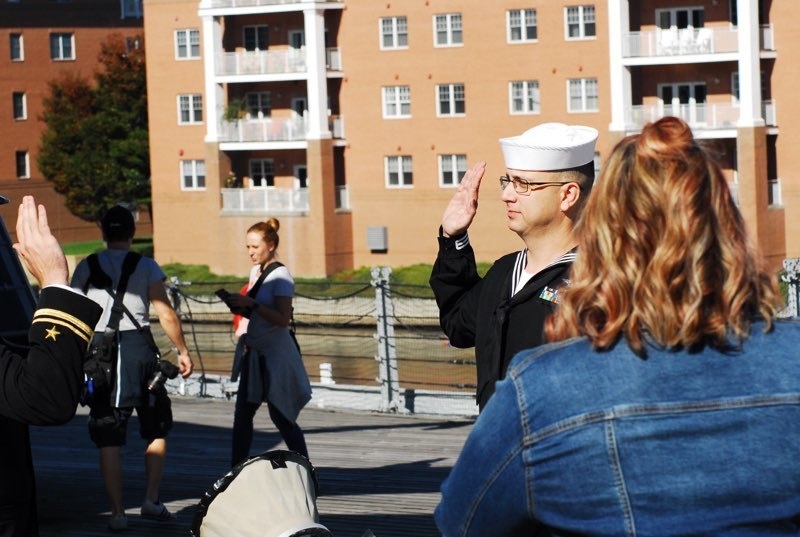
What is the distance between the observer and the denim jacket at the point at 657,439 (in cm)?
258

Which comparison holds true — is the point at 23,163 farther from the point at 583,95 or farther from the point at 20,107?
the point at 583,95

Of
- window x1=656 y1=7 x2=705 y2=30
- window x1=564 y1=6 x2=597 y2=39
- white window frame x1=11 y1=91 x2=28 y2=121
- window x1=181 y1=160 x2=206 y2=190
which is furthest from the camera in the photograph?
white window frame x1=11 y1=91 x2=28 y2=121

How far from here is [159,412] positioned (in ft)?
27.5

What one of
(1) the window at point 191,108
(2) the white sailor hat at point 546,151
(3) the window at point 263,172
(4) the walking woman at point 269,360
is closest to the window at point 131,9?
(1) the window at point 191,108

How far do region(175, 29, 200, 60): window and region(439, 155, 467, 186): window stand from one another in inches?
395

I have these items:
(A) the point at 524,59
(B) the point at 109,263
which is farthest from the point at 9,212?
(B) the point at 109,263

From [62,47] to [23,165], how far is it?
5482mm

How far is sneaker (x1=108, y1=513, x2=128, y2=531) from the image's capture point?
8.12 meters

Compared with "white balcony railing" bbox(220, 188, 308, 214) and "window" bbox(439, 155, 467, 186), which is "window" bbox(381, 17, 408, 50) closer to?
"window" bbox(439, 155, 467, 186)

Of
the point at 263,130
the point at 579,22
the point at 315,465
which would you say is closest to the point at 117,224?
the point at 315,465

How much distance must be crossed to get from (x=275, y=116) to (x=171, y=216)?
223 inches

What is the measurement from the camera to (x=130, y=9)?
6938 centimetres

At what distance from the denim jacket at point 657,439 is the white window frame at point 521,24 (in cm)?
4530

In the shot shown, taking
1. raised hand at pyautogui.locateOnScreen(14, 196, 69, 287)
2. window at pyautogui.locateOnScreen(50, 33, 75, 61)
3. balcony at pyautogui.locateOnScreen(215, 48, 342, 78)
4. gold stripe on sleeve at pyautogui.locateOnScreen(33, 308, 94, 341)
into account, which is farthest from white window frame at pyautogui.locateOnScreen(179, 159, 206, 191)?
gold stripe on sleeve at pyautogui.locateOnScreen(33, 308, 94, 341)
